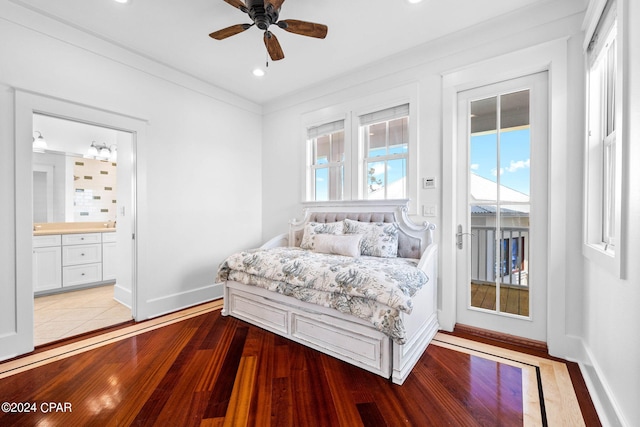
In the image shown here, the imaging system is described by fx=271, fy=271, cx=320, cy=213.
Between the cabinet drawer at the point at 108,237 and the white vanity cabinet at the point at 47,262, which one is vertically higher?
the cabinet drawer at the point at 108,237

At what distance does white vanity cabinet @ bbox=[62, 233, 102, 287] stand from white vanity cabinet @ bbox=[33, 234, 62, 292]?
2.1 inches

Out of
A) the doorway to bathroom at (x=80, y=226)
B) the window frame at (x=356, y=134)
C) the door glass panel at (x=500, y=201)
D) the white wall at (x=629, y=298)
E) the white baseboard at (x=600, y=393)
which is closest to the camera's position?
the white wall at (x=629, y=298)

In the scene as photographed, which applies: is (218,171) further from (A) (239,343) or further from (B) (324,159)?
(A) (239,343)

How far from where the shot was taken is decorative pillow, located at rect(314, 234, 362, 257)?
2.71 metres

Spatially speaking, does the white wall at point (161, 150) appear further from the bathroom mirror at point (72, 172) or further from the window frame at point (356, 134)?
the bathroom mirror at point (72, 172)

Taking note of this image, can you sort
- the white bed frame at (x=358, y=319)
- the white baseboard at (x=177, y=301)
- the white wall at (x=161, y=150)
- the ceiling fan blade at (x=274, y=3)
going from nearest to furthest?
1. the ceiling fan blade at (x=274, y=3)
2. the white bed frame at (x=358, y=319)
3. the white wall at (x=161, y=150)
4. the white baseboard at (x=177, y=301)

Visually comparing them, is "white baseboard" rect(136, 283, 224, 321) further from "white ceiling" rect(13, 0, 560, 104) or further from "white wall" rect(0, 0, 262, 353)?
"white ceiling" rect(13, 0, 560, 104)

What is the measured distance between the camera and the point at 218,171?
372 centimetres

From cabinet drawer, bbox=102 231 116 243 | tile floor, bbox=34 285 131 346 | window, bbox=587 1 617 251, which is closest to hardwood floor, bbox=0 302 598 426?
tile floor, bbox=34 285 131 346

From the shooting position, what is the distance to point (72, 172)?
4.48 m

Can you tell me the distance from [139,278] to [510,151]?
3.90 metres

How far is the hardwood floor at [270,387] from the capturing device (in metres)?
1.52

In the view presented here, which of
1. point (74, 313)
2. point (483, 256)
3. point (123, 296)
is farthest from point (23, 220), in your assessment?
point (483, 256)

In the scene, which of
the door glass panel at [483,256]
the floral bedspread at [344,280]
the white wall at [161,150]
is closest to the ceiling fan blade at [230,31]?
the white wall at [161,150]
